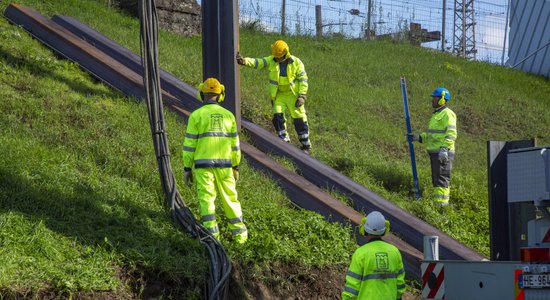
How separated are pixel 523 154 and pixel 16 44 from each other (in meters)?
9.60

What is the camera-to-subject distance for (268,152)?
41.0 ft

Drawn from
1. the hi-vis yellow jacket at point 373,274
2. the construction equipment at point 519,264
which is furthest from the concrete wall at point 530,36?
the construction equipment at point 519,264

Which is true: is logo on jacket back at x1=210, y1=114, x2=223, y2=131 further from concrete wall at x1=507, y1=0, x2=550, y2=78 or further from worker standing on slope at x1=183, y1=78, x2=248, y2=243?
concrete wall at x1=507, y1=0, x2=550, y2=78

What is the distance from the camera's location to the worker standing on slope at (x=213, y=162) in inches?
350

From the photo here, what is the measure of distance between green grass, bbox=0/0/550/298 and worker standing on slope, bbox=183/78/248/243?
0.35 m

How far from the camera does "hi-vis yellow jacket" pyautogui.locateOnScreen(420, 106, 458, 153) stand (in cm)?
1307

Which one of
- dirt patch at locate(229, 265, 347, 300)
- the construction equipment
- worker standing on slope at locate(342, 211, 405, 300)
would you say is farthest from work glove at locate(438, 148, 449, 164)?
the construction equipment

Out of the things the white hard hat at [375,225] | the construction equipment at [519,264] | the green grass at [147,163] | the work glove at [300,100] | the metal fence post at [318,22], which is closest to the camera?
the construction equipment at [519,264]

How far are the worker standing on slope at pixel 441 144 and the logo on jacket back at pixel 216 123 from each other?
196 inches

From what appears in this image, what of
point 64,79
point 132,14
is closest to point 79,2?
point 132,14

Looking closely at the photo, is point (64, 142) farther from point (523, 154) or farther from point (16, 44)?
point (523, 154)

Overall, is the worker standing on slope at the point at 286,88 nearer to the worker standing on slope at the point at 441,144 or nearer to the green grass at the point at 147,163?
the green grass at the point at 147,163

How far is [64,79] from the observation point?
12531mm

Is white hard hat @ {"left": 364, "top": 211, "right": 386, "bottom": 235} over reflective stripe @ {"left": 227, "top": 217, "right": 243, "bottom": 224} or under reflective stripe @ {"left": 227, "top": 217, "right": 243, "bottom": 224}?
over
